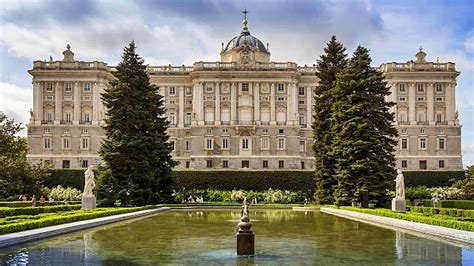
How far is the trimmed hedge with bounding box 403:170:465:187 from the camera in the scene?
54.2m

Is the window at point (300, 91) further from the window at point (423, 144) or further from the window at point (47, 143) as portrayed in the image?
the window at point (47, 143)

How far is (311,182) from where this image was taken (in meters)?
50.8

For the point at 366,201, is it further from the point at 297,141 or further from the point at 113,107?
the point at 297,141

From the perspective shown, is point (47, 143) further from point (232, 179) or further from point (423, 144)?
point (423, 144)

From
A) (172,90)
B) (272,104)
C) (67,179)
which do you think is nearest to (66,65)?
(172,90)

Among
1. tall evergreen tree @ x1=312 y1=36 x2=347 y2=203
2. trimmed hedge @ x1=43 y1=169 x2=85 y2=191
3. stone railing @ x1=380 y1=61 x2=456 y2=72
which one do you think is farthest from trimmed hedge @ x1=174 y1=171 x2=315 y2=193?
stone railing @ x1=380 y1=61 x2=456 y2=72

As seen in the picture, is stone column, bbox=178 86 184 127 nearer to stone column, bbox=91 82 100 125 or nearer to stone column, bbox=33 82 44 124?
stone column, bbox=91 82 100 125

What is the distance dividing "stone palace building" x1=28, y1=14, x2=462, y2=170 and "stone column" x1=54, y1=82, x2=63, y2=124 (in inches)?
4.6

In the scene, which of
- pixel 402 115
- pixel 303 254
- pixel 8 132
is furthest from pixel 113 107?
Answer: pixel 402 115

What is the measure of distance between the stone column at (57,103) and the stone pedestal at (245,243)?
59.5 m

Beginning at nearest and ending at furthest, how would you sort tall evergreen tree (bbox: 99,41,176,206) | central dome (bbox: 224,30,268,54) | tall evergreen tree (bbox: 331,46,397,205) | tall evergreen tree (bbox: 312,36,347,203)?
tall evergreen tree (bbox: 331,46,397,205) → tall evergreen tree (bbox: 99,41,176,206) → tall evergreen tree (bbox: 312,36,347,203) → central dome (bbox: 224,30,268,54)

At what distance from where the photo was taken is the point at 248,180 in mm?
51594

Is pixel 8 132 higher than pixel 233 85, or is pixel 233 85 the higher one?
pixel 233 85

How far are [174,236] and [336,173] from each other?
19962 millimetres
